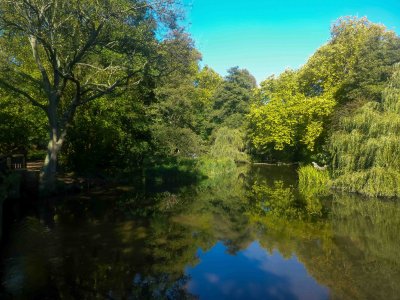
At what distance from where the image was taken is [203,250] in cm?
1161

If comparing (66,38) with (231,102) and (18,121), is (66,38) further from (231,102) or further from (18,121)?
(231,102)

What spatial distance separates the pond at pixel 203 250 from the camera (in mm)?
8508

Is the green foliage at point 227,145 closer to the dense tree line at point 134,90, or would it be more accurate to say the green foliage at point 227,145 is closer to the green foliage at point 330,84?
the dense tree line at point 134,90

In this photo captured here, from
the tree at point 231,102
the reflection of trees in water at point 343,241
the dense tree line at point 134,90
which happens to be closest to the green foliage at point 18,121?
the dense tree line at point 134,90

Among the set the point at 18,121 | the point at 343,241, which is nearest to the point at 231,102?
the point at 18,121

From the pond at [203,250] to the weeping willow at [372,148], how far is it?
51.0 inches

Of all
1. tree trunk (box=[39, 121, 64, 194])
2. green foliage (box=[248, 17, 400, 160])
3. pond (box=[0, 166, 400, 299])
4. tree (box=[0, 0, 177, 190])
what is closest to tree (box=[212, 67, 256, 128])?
green foliage (box=[248, 17, 400, 160])

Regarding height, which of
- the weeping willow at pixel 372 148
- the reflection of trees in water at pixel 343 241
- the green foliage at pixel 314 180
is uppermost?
the weeping willow at pixel 372 148

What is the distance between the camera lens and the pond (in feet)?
27.9

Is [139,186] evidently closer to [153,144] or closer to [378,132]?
[153,144]

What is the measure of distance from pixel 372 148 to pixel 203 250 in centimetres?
1362

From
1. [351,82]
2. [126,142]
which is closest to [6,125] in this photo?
[126,142]

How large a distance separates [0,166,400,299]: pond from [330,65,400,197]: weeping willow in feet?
4.25

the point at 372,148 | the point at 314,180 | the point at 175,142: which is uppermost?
the point at 175,142
